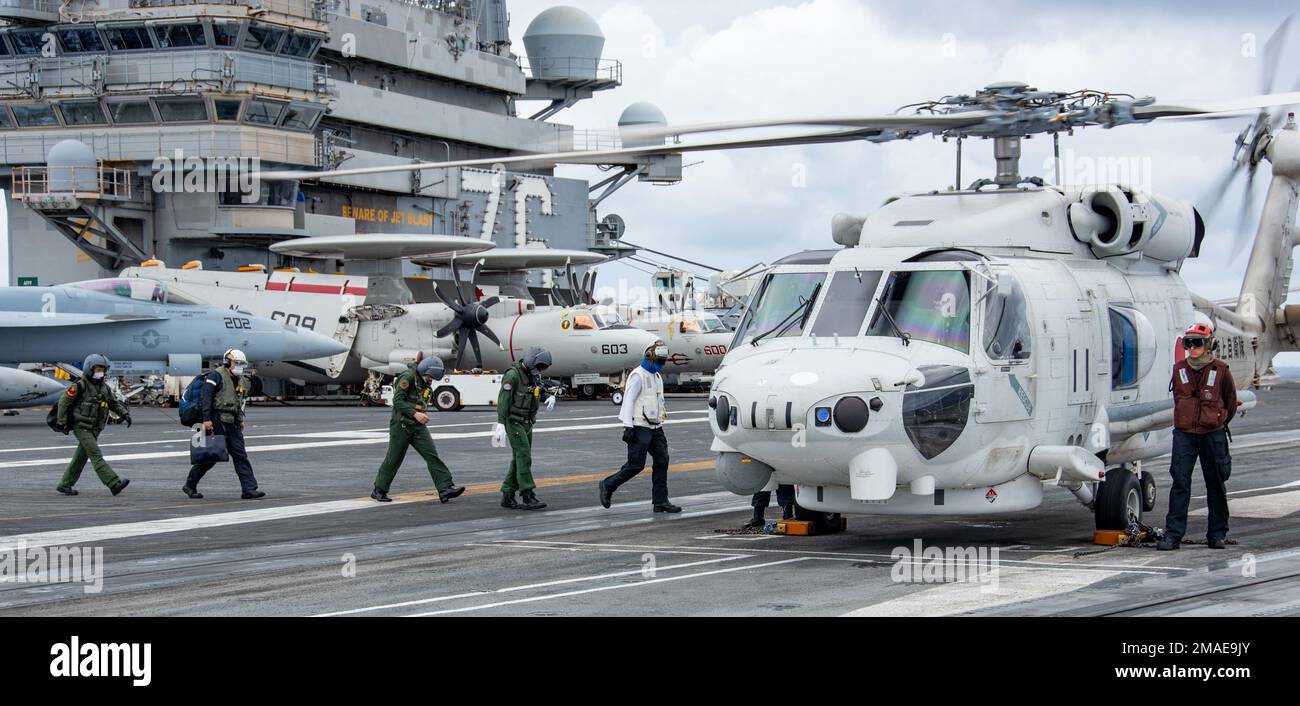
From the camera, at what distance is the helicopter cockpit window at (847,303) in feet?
40.1

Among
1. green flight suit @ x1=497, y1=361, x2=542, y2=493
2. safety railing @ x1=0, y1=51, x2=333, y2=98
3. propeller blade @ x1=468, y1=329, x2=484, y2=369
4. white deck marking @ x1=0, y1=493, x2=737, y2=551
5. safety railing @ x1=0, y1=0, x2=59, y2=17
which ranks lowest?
white deck marking @ x1=0, y1=493, x2=737, y2=551

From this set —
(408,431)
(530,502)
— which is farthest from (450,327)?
(530,502)

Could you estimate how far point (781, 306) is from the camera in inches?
504

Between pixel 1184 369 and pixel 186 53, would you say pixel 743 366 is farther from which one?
pixel 186 53

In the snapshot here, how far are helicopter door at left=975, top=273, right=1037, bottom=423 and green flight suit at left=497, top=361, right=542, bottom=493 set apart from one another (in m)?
6.79

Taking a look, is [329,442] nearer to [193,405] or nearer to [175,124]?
[193,405]

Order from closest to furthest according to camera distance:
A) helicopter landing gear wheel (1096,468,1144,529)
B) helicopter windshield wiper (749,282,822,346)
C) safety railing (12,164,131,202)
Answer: helicopter windshield wiper (749,282,822,346), helicopter landing gear wheel (1096,468,1144,529), safety railing (12,164,131,202)

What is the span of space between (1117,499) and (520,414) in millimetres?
7339

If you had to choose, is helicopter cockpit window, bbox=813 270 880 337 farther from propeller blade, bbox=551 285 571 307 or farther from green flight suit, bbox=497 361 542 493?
propeller blade, bbox=551 285 571 307

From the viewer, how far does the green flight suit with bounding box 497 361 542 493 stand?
17.1m

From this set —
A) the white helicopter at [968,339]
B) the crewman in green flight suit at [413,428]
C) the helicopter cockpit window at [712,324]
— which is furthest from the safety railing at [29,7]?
the white helicopter at [968,339]

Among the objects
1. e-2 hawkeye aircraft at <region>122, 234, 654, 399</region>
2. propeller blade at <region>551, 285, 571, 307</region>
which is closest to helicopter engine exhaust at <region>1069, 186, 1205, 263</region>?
e-2 hawkeye aircraft at <region>122, 234, 654, 399</region>
